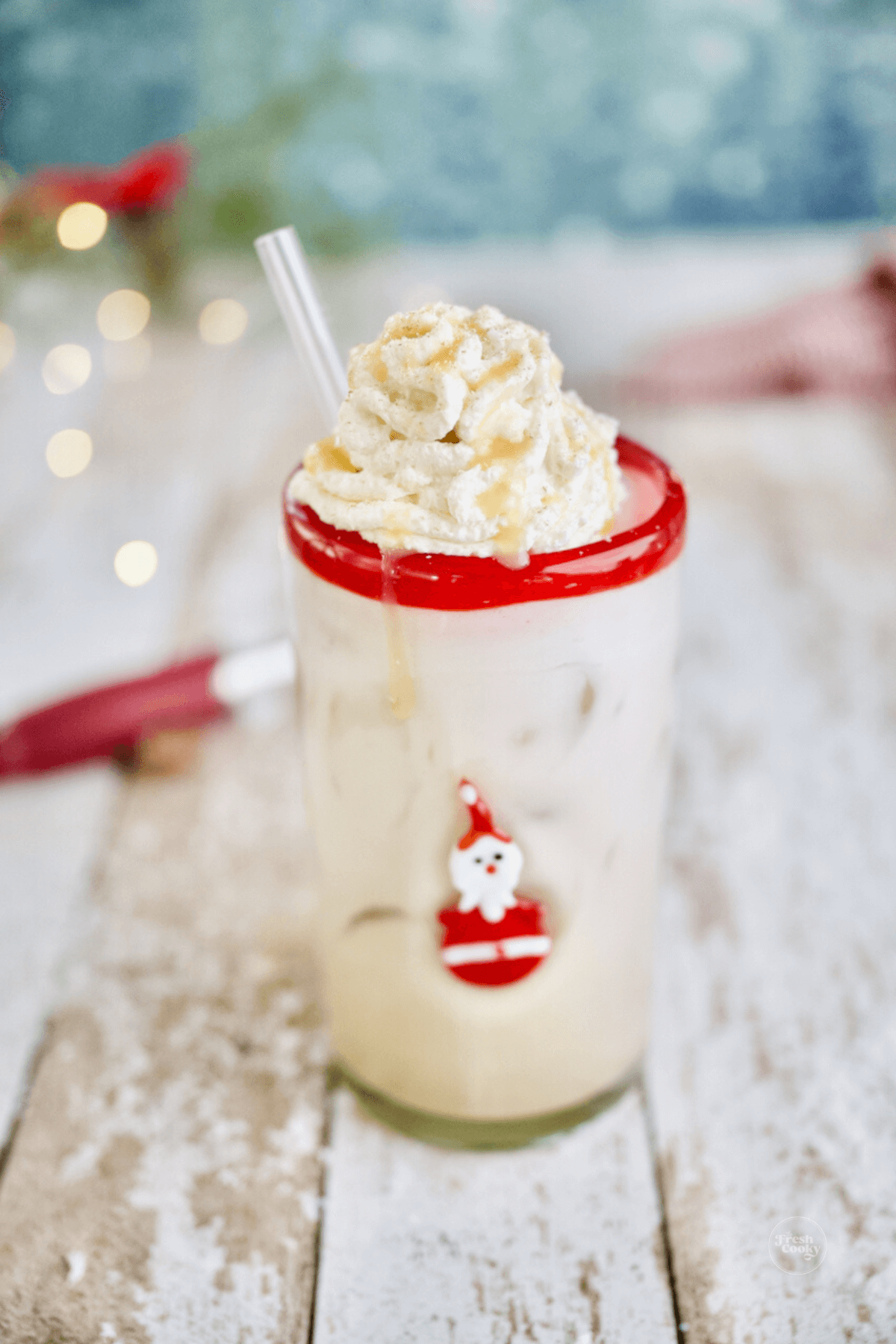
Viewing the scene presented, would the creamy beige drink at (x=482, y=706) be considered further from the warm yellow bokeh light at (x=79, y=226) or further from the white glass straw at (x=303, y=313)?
the warm yellow bokeh light at (x=79, y=226)

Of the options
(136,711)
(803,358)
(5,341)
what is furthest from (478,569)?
(803,358)

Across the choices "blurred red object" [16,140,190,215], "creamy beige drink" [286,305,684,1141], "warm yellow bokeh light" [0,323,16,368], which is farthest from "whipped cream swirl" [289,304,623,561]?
"blurred red object" [16,140,190,215]

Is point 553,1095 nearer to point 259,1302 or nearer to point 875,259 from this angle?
point 259,1302

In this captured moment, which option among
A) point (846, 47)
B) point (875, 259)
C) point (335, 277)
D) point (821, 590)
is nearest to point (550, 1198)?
point (821, 590)

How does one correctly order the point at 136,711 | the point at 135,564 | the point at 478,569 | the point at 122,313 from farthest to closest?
the point at 122,313 → the point at 135,564 → the point at 136,711 → the point at 478,569

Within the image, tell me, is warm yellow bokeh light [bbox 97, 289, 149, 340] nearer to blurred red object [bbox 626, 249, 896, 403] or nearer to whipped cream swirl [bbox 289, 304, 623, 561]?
blurred red object [bbox 626, 249, 896, 403]

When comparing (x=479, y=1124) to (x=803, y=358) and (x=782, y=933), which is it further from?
(x=803, y=358)
